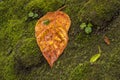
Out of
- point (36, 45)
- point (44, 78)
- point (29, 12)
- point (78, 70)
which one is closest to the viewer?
point (78, 70)

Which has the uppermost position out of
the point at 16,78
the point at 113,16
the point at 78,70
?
the point at 113,16

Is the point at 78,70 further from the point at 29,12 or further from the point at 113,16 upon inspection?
the point at 29,12

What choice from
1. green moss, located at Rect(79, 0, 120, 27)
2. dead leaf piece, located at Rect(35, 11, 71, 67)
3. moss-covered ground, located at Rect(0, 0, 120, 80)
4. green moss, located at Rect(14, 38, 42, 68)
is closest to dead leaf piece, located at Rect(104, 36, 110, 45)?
moss-covered ground, located at Rect(0, 0, 120, 80)

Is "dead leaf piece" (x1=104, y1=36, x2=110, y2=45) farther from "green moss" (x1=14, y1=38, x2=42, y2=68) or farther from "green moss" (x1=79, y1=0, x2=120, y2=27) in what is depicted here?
"green moss" (x1=14, y1=38, x2=42, y2=68)

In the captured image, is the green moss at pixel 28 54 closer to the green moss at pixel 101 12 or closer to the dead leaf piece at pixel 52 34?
the dead leaf piece at pixel 52 34

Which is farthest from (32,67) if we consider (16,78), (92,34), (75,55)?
(92,34)

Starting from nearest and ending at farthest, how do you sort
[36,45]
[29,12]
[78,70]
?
[78,70] → [36,45] → [29,12]

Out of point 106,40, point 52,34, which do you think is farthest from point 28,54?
point 106,40
